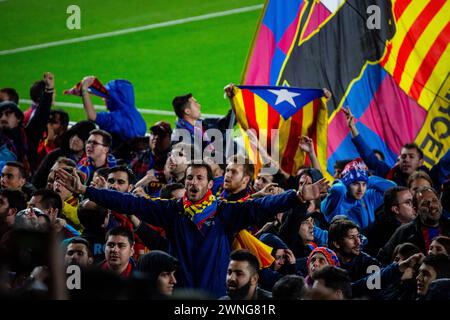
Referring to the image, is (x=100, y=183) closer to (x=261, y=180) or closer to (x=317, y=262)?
(x=261, y=180)

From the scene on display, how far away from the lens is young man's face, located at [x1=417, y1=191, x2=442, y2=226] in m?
8.11

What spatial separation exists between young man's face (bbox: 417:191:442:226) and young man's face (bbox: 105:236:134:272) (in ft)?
8.20

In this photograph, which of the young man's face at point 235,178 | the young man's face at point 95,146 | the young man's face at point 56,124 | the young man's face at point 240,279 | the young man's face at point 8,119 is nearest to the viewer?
the young man's face at point 240,279

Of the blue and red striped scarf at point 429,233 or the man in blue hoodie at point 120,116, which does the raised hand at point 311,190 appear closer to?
the blue and red striped scarf at point 429,233

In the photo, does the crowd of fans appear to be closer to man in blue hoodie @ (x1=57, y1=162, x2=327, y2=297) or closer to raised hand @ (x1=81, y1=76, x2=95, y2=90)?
man in blue hoodie @ (x1=57, y1=162, x2=327, y2=297)

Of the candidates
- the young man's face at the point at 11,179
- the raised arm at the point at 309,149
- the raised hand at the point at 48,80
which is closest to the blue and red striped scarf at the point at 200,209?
the raised arm at the point at 309,149

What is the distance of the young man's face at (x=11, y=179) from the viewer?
943cm

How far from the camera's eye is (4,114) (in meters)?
11.0

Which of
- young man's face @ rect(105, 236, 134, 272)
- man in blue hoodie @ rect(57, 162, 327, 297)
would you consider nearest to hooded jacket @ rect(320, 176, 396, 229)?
man in blue hoodie @ rect(57, 162, 327, 297)

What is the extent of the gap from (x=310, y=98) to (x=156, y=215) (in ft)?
10.5

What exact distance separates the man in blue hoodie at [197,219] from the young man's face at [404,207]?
203 cm

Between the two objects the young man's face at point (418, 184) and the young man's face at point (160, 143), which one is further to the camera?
the young man's face at point (160, 143)

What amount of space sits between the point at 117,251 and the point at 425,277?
216cm
